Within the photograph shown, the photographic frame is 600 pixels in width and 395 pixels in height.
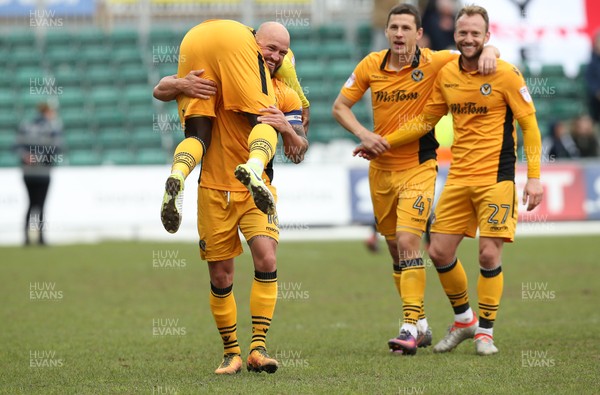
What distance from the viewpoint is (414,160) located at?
8188mm

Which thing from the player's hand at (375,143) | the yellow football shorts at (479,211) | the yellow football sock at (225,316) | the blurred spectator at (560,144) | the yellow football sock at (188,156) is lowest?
the blurred spectator at (560,144)

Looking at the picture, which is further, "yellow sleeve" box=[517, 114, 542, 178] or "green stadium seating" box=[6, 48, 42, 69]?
"green stadium seating" box=[6, 48, 42, 69]

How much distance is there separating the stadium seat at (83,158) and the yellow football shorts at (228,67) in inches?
608

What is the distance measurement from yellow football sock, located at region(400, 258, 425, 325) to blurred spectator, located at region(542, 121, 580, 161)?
523 inches

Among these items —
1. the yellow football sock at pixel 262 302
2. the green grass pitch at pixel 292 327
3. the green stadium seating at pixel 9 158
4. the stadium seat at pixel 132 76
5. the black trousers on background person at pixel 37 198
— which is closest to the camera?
the green grass pitch at pixel 292 327

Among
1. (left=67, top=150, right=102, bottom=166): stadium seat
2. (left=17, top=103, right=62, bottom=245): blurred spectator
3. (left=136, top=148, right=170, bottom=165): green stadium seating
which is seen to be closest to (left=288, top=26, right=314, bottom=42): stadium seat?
(left=136, top=148, right=170, bottom=165): green stadium seating

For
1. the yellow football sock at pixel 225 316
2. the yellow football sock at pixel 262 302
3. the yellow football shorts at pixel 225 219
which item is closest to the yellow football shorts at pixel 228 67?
the yellow football shorts at pixel 225 219

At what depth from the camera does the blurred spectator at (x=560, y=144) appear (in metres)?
20.8

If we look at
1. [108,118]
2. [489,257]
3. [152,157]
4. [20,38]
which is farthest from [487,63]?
[20,38]

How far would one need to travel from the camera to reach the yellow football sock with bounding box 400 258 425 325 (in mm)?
7789

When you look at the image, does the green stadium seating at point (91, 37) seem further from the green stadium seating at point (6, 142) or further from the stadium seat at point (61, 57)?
the green stadium seating at point (6, 142)

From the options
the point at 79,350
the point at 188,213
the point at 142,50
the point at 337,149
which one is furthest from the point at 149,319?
the point at 142,50

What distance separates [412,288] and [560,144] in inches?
545

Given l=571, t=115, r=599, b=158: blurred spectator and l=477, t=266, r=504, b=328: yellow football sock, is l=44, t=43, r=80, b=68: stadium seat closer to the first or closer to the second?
l=571, t=115, r=599, b=158: blurred spectator
